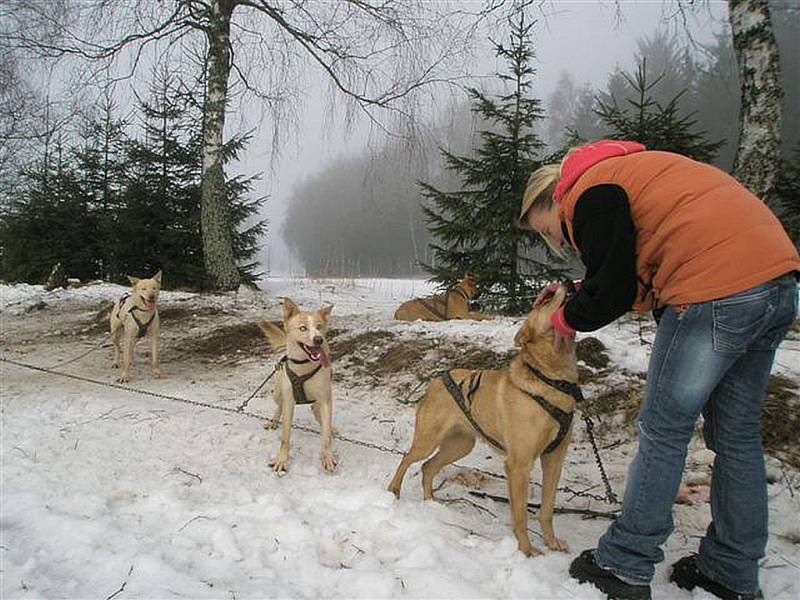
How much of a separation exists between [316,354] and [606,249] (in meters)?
2.59

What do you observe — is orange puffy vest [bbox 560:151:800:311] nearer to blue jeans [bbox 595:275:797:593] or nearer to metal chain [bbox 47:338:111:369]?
blue jeans [bbox 595:275:797:593]

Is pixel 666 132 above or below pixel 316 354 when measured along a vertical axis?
above

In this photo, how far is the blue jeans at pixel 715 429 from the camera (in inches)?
73.1

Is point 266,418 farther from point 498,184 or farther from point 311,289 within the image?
point 311,289

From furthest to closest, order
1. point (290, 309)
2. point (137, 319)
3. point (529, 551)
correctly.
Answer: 1. point (137, 319)
2. point (290, 309)
3. point (529, 551)

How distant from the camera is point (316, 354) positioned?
394cm

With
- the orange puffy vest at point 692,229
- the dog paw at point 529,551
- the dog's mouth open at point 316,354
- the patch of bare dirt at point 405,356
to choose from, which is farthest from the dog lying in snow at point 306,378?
the orange puffy vest at point 692,229

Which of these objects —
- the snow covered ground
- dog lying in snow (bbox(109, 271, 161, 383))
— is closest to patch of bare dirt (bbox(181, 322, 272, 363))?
the snow covered ground

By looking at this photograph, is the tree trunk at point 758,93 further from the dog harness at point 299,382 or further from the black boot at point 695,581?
the dog harness at point 299,382

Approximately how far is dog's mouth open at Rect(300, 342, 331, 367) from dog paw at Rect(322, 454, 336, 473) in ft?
2.31

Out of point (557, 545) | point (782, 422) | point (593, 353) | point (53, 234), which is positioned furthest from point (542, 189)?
point (53, 234)

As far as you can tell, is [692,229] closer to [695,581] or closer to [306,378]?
[695,581]

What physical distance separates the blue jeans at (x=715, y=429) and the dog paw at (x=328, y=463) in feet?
6.64

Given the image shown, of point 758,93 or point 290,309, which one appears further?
point 758,93
